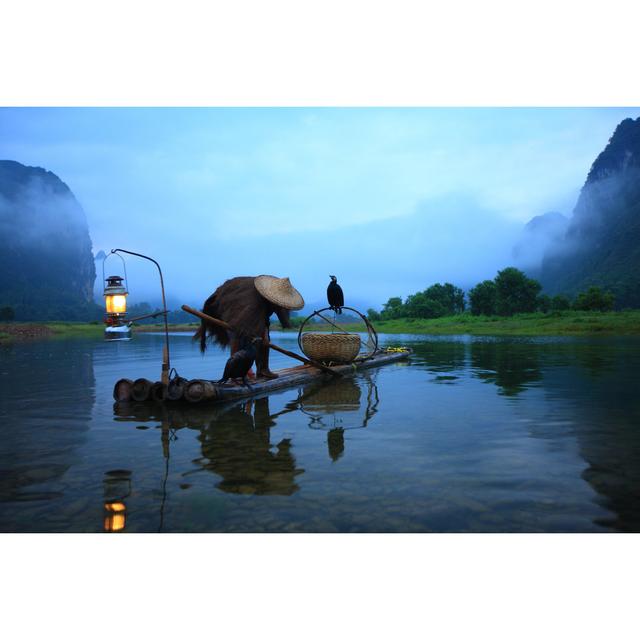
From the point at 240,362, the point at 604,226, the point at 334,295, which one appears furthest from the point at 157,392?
the point at 604,226

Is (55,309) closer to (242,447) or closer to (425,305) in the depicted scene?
(425,305)

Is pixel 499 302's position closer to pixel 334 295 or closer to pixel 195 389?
pixel 334 295

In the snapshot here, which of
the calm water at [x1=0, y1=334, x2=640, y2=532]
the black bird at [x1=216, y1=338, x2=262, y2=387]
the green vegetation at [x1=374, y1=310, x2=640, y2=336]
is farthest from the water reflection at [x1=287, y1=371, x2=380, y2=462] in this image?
the green vegetation at [x1=374, y1=310, x2=640, y2=336]

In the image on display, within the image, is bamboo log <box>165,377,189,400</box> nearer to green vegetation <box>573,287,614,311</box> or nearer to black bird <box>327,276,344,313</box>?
black bird <box>327,276,344,313</box>

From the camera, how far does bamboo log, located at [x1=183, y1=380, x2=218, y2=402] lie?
301 inches

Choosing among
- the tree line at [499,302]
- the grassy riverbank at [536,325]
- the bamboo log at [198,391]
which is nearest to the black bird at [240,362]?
the bamboo log at [198,391]

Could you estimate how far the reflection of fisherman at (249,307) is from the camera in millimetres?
9000

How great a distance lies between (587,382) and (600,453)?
571 centimetres

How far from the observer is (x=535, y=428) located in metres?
6.34

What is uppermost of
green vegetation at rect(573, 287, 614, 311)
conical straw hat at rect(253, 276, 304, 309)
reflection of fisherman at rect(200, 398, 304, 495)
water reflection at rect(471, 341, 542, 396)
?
green vegetation at rect(573, 287, 614, 311)

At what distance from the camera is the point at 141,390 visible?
26.8ft

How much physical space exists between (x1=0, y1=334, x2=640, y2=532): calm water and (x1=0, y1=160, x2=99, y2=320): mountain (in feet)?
318

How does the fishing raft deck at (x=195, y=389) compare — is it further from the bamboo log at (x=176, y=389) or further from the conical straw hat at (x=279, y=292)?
the conical straw hat at (x=279, y=292)

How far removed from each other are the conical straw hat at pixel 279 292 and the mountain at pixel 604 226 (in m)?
85.0
